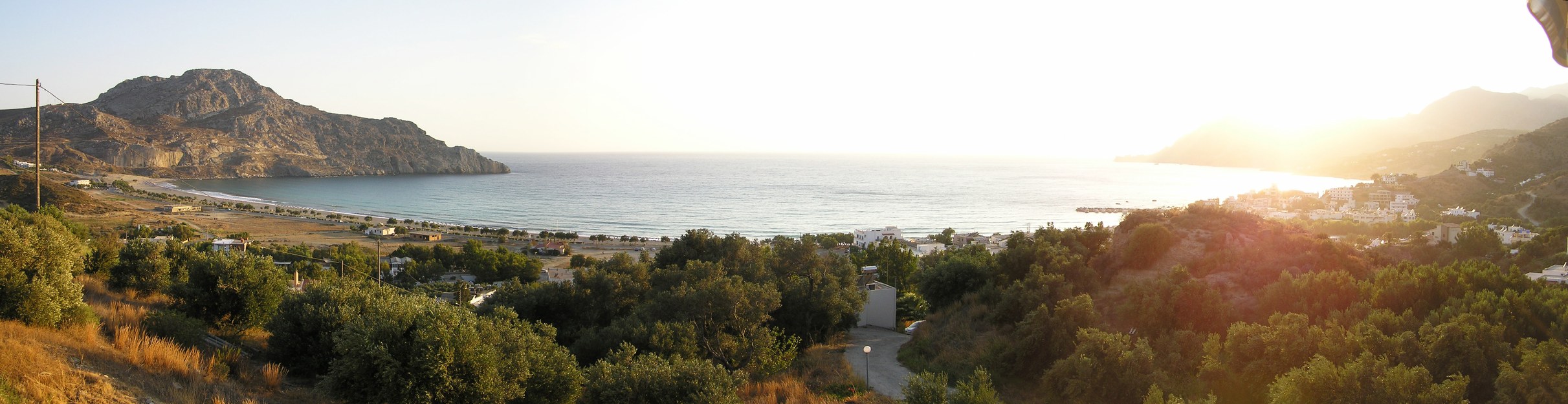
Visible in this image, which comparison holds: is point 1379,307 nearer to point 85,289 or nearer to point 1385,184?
point 85,289

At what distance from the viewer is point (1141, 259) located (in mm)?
15977

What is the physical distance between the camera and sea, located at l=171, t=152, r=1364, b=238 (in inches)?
2350

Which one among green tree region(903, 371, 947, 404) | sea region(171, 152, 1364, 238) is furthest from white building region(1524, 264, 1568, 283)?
sea region(171, 152, 1364, 238)

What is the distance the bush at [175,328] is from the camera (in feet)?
27.9

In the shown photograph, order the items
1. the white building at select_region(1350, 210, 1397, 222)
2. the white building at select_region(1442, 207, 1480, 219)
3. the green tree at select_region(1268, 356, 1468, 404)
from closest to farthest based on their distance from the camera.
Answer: the green tree at select_region(1268, 356, 1468, 404) → the white building at select_region(1442, 207, 1480, 219) → the white building at select_region(1350, 210, 1397, 222)

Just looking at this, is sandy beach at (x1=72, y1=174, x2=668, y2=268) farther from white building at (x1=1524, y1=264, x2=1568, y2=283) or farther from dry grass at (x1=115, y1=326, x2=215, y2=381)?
white building at (x1=1524, y1=264, x2=1568, y2=283)

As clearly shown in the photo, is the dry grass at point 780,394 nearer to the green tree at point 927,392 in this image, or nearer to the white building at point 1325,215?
the green tree at point 927,392

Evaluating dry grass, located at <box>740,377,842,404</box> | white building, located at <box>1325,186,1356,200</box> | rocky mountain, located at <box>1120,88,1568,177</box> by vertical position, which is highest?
rocky mountain, located at <box>1120,88,1568,177</box>

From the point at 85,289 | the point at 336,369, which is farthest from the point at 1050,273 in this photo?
the point at 85,289

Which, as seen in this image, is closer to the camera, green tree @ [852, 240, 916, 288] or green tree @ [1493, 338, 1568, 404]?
green tree @ [1493, 338, 1568, 404]

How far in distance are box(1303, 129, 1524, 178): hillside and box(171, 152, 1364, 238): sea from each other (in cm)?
506

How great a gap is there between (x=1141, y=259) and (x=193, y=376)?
54.2ft

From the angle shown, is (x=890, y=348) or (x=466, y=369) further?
(x=890, y=348)

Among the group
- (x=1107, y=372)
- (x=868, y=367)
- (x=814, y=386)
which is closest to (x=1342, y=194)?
(x=868, y=367)
